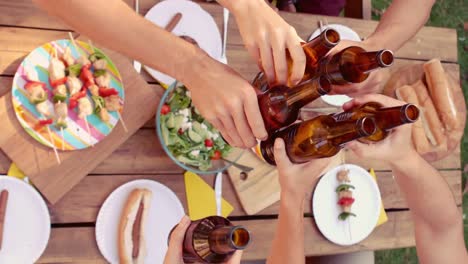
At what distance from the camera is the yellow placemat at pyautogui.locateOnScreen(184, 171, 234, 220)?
5.78 feet

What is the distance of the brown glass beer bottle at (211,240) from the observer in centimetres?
117

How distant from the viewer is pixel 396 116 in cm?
115

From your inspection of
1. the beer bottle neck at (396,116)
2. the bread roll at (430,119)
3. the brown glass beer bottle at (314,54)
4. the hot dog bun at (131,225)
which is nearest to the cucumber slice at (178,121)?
the hot dog bun at (131,225)

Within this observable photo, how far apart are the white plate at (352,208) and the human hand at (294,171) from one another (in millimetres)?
586

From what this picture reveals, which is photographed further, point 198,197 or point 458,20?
point 458,20

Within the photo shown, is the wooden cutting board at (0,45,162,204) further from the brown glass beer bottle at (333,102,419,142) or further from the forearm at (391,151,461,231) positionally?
the forearm at (391,151,461,231)

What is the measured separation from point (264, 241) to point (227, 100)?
2.91 ft

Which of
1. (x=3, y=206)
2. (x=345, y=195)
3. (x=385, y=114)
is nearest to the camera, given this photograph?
(x=385, y=114)

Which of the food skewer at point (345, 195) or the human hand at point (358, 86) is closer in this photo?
the human hand at point (358, 86)

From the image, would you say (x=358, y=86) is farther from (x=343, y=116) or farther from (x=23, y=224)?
(x=23, y=224)

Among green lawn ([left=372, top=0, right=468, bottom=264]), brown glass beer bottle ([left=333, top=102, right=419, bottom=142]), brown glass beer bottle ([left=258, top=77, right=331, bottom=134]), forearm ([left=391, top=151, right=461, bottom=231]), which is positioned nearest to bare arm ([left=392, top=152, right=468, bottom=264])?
forearm ([left=391, top=151, right=461, bottom=231])

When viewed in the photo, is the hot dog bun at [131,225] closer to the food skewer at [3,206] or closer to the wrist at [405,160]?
the food skewer at [3,206]

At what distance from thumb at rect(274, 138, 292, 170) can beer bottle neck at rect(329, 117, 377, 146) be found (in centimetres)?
12

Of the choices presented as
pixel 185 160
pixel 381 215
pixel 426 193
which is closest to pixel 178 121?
pixel 185 160
